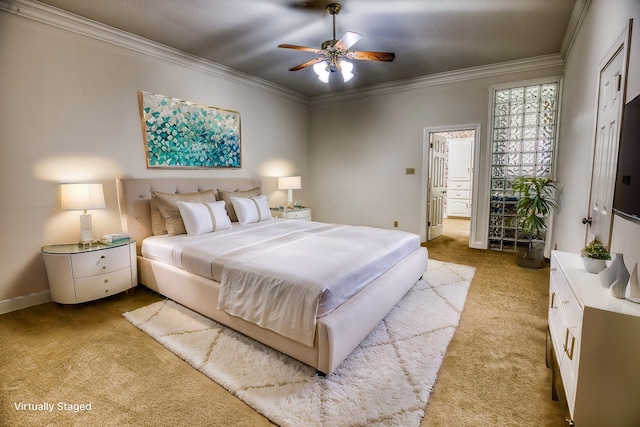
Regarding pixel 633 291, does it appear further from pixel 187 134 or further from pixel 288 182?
pixel 288 182

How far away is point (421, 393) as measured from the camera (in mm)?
1714

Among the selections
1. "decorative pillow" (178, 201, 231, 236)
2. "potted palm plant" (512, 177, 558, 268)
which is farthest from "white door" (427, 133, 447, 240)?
"decorative pillow" (178, 201, 231, 236)

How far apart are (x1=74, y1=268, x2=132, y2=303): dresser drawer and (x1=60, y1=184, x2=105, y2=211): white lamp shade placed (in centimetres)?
66

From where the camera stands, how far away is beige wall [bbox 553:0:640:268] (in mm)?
1647

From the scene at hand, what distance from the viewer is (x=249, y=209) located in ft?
13.0

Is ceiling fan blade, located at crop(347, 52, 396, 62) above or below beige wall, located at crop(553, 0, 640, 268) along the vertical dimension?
above

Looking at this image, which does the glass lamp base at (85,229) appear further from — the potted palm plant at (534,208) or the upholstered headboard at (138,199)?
the potted palm plant at (534,208)

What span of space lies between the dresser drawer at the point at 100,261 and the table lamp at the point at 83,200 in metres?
0.27

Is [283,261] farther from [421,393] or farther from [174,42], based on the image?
[174,42]

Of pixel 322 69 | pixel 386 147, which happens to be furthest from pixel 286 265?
pixel 386 147

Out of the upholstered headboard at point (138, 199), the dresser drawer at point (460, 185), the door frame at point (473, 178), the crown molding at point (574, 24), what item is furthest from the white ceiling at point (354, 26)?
the dresser drawer at point (460, 185)

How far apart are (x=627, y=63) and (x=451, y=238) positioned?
4178 millimetres

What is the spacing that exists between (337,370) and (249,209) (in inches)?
98.8

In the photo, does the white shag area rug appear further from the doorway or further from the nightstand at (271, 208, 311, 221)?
the doorway
